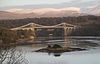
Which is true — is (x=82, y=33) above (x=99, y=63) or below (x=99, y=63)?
below

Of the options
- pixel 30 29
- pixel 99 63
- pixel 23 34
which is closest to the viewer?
pixel 99 63

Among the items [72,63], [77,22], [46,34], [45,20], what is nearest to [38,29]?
[46,34]

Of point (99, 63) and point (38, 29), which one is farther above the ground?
point (99, 63)

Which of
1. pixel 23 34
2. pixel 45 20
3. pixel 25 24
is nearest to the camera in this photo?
pixel 23 34

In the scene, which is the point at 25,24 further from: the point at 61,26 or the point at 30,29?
the point at 61,26

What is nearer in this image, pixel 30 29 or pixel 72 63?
pixel 72 63

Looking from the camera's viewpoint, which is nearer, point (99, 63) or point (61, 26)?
point (99, 63)

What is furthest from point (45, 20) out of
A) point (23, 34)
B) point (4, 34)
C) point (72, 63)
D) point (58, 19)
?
point (72, 63)

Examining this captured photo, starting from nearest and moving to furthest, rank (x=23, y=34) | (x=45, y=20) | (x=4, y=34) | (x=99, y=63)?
(x=99, y=63)
(x=4, y=34)
(x=23, y=34)
(x=45, y=20)

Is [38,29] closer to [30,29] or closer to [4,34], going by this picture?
[30,29]
